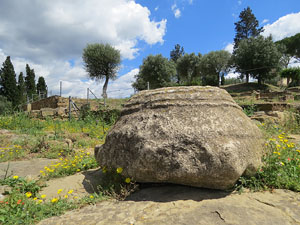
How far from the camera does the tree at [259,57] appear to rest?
2244 cm

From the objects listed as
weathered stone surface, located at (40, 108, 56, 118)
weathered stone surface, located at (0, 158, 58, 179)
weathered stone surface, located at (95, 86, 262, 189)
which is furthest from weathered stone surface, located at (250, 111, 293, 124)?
weathered stone surface, located at (40, 108, 56, 118)

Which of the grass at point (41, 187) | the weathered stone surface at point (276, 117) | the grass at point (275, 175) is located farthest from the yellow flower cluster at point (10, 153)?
the weathered stone surface at point (276, 117)

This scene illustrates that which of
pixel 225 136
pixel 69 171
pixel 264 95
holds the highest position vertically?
pixel 264 95

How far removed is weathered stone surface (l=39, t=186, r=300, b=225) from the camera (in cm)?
157

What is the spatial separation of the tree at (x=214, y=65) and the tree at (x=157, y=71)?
5.44 meters

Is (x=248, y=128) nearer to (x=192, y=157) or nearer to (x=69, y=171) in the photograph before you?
(x=192, y=157)

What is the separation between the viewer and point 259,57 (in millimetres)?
22750

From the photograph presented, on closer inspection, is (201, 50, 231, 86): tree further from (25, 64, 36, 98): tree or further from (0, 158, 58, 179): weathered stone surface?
(25, 64, 36, 98): tree

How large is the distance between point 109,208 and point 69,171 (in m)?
1.64

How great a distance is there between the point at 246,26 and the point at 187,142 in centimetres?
4154

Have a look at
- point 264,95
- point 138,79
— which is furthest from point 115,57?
point 264,95

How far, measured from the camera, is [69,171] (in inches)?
127

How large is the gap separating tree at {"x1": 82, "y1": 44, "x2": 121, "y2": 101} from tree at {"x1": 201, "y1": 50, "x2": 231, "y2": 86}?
46.4 ft

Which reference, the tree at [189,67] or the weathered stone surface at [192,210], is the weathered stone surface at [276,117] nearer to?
the weathered stone surface at [192,210]
